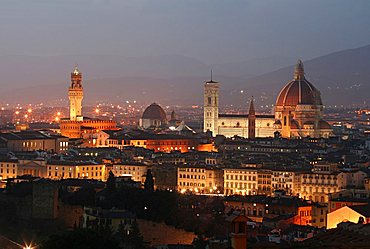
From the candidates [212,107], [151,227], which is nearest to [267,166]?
[151,227]

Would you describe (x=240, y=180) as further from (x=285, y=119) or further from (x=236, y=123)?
(x=236, y=123)

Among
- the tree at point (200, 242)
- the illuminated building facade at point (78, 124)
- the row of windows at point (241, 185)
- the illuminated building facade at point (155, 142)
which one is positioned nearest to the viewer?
the tree at point (200, 242)

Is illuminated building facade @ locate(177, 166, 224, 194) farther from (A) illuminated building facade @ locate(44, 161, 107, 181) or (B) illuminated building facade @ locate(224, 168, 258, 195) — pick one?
(A) illuminated building facade @ locate(44, 161, 107, 181)

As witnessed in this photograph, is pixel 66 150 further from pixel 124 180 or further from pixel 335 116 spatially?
pixel 335 116

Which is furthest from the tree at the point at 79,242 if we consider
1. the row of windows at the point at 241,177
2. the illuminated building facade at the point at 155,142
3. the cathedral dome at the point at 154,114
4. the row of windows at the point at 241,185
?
the cathedral dome at the point at 154,114

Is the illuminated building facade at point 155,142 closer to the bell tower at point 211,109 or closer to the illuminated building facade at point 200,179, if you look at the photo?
the bell tower at point 211,109

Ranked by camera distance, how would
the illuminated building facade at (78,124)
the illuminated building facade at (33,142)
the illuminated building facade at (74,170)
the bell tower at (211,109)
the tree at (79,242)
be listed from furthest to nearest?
the bell tower at (211,109), the illuminated building facade at (78,124), the illuminated building facade at (33,142), the illuminated building facade at (74,170), the tree at (79,242)

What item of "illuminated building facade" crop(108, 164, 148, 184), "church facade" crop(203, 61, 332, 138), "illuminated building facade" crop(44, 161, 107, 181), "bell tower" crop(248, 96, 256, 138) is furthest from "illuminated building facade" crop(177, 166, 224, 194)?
"bell tower" crop(248, 96, 256, 138)
